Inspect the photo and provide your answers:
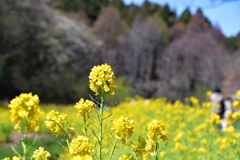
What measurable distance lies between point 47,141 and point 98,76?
19.8 feet

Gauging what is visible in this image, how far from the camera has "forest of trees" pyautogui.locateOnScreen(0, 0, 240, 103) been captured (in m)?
16.8

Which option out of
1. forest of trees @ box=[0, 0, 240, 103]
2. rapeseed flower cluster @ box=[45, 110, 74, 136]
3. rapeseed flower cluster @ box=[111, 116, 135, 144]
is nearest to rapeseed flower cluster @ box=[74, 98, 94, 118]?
rapeseed flower cluster @ box=[45, 110, 74, 136]

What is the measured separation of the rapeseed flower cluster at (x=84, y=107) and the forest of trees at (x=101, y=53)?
40.8ft

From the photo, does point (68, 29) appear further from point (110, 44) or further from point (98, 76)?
point (98, 76)

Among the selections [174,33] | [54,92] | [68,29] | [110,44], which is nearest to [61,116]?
[54,92]

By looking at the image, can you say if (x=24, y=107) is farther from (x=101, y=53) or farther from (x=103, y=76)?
(x=101, y=53)

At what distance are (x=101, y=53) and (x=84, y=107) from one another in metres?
22.4

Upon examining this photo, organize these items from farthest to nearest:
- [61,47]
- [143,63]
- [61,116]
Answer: [143,63]
[61,47]
[61,116]

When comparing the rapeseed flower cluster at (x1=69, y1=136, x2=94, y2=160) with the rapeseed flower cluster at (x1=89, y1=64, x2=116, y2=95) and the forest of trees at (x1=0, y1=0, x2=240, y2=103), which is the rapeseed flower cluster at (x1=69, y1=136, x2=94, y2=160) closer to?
the rapeseed flower cluster at (x1=89, y1=64, x2=116, y2=95)

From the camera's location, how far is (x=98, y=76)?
139cm

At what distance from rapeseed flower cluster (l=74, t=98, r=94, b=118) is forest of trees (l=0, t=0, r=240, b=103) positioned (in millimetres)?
12450

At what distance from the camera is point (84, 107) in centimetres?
145

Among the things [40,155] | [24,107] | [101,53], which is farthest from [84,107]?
[101,53]

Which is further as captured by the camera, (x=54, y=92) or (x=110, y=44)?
(x=110, y=44)
